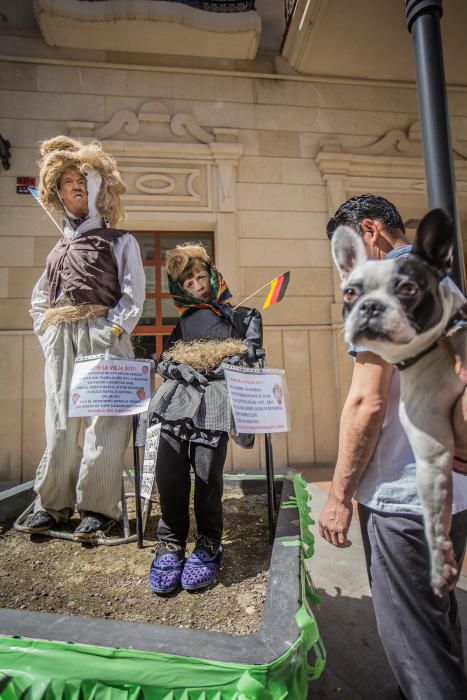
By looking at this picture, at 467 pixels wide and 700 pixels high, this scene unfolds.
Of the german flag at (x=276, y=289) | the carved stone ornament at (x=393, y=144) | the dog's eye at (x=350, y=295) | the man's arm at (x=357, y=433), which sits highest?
the carved stone ornament at (x=393, y=144)

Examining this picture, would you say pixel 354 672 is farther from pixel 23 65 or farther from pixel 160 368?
pixel 23 65

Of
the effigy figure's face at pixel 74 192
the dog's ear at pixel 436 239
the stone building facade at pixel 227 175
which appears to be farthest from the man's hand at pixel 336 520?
the stone building facade at pixel 227 175

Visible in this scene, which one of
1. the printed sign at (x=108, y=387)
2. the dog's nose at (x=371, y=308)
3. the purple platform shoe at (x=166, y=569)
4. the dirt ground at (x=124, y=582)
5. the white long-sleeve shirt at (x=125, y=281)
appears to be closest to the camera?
the dog's nose at (x=371, y=308)

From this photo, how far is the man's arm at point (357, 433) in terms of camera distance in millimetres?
769

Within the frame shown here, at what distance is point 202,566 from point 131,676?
1.93ft

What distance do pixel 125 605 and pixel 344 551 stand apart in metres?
1.25

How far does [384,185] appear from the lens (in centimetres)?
424

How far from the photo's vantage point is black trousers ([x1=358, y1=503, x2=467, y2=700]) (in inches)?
30.3

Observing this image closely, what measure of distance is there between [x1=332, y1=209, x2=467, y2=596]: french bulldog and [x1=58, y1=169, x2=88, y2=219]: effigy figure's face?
5.54 ft

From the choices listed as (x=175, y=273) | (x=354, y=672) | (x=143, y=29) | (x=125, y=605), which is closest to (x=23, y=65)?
(x=143, y=29)

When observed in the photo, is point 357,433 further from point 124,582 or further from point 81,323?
point 81,323

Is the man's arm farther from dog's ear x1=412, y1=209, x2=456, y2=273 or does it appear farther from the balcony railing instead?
the balcony railing

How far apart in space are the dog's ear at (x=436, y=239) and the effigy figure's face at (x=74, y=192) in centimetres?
177

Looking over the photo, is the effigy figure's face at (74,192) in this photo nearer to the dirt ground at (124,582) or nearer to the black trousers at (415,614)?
the dirt ground at (124,582)
